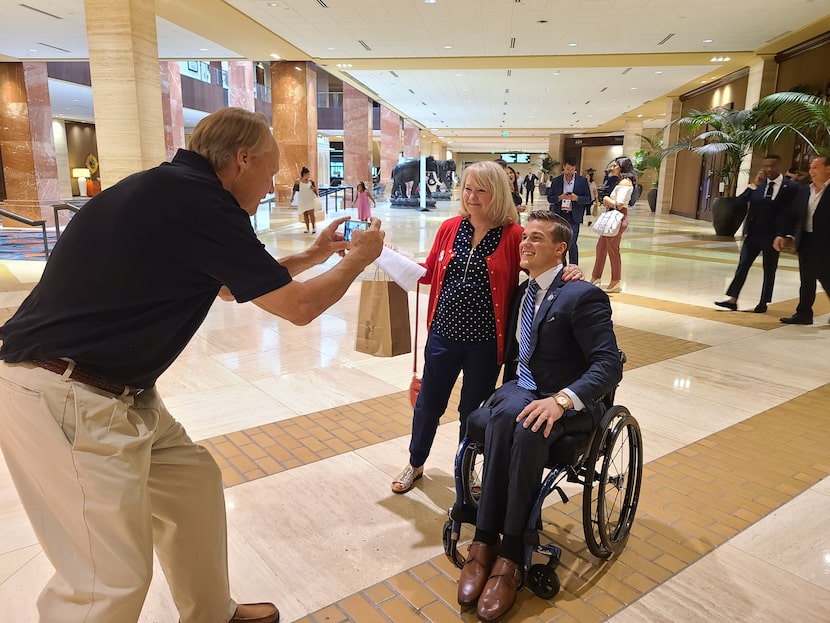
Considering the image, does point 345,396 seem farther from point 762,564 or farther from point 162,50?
point 162,50

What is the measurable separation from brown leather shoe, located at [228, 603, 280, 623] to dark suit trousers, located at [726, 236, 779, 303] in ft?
22.1

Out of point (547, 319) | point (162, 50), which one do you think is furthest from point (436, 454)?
point (162, 50)

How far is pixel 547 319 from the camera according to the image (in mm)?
2355

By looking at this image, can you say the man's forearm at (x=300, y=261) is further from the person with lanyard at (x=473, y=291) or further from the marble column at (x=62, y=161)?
the marble column at (x=62, y=161)

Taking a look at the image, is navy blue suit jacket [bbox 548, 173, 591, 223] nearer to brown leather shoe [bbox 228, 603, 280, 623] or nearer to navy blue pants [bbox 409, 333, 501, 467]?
navy blue pants [bbox 409, 333, 501, 467]

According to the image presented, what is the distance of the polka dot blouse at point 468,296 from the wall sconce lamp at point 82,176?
34466 mm

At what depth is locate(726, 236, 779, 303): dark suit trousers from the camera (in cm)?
704

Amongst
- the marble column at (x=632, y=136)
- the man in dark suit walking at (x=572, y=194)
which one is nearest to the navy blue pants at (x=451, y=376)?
the man in dark suit walking at (x=572, y=194)

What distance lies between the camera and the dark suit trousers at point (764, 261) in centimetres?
704

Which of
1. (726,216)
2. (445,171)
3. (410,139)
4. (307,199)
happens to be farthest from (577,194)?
(410,139)

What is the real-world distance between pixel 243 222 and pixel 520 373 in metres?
1.40

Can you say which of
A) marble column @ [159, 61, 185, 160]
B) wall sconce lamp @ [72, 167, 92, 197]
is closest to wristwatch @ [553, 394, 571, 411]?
marble column @ [159, 61, 185, 160]

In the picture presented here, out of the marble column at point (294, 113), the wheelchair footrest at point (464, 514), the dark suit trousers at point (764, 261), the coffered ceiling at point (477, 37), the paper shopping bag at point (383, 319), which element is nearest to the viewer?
the wheelchair footrest at point (464, 514)

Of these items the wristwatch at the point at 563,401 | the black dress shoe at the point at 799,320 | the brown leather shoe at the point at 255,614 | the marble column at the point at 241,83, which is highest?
the marble column at the point at 241,83
